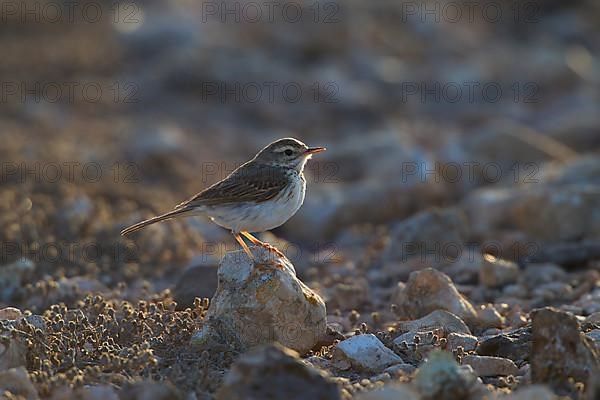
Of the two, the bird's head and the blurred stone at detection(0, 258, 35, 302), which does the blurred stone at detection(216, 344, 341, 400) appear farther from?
the blurred stone at detection(0, 258, 35, 302)

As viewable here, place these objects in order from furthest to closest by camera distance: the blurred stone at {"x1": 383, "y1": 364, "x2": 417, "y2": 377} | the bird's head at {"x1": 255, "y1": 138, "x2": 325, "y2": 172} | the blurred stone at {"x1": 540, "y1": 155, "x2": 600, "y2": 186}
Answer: the blurred stone at {"x1": 540, "y1": 155, "x2": 600, "y2": 186} < the bird's head at {"x1": 255, "y1": 138, "x2": 325, "y2": 172} < the blurred stone at {"x1": 383, "y1": 364, "x2": 417, "y2": 377}

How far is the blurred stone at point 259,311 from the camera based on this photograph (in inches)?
271

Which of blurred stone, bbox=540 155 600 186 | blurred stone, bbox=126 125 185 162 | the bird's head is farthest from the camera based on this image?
blurred stone, bbox=126 125 185 162

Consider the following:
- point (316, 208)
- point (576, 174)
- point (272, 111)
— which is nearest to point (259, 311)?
point (316, 208)

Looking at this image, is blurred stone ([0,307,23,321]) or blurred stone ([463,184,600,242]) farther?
blurred stone ([463,184,600,242])

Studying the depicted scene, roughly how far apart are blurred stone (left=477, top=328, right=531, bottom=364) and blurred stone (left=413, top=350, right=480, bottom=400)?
58.3 inches

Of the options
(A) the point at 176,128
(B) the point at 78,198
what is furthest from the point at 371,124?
(B) the point at 78,198

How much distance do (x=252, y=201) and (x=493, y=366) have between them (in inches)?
96.6

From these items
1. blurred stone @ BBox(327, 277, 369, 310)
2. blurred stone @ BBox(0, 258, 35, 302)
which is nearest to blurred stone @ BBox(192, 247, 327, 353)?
blurred stone @ BBox(327, 277, 369, 310)

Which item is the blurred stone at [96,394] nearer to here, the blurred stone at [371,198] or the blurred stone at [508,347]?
the blurred stone at [508,347]

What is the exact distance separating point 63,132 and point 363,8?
12.1 m

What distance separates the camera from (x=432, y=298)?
26.7ft

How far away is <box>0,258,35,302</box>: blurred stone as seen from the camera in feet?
29.6

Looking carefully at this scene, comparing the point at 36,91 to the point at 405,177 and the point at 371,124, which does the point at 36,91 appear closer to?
the point at 371,124
